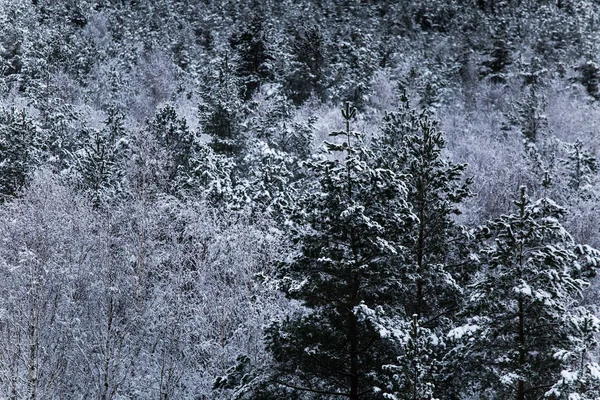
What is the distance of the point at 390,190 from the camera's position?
1065cm

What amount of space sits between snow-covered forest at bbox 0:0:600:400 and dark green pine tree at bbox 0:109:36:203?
115 mm

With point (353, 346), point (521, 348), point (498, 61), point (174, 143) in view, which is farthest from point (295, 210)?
point (498, 61)

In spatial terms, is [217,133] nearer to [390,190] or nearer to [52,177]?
[52,177]

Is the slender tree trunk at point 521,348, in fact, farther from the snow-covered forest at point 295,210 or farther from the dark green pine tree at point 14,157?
the dark green pine tree at point 14,157

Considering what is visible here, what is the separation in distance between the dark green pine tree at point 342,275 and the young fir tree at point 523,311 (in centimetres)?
178

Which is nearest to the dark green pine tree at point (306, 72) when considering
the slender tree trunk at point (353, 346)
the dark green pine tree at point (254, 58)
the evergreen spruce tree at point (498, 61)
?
the dark green pine tree at point (254, 58)

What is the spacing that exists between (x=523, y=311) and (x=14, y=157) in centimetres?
2762

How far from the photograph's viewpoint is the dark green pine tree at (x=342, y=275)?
1055 cm

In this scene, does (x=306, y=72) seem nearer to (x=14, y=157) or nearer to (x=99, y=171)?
(x=99, y=171)

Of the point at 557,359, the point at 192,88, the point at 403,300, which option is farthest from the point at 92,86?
the point at 557,359

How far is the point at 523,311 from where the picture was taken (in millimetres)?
9523

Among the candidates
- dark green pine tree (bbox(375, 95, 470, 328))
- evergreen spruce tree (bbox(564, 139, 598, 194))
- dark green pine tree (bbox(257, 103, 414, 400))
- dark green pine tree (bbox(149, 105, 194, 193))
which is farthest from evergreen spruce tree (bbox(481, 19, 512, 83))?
dark green pine tree (bbox(257, 103, 414, 400))

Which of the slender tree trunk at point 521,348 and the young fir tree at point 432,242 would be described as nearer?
the slender tree trunk at point 521,348

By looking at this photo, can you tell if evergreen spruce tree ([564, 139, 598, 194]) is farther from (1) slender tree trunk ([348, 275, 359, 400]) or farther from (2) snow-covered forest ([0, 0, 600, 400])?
(1) slender tree trunk ([348, 275, 359, 400])
